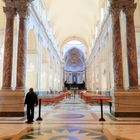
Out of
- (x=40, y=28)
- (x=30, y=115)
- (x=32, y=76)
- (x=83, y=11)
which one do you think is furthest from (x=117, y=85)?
(x=83, y=11)

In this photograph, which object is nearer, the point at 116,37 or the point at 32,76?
the point at 116,37

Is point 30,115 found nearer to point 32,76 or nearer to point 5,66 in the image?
point 5,66

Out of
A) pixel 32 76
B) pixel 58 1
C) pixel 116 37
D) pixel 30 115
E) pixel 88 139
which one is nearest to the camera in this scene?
pixel 88 139

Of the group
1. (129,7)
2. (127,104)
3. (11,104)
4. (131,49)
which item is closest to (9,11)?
(11,104)

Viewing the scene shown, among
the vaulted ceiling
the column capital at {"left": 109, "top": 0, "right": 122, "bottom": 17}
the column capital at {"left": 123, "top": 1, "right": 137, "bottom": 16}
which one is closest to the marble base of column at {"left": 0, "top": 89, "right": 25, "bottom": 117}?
the column capital at {"left": 109, "top": 0, "right": 122, "bottom": 17}

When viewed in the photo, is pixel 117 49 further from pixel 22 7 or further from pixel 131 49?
pixel 22 7

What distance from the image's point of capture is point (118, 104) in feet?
36.0

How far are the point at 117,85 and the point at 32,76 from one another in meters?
11.6

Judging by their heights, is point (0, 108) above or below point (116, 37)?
below

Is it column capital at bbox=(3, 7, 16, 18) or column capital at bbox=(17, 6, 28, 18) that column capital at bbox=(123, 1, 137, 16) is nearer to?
column capital at bbox=(17, 6, 28, 18)

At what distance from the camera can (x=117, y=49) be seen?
1171 centimetres

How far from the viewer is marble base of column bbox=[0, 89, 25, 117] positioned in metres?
11.3

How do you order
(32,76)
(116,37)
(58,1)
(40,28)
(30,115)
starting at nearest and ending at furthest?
(30,115) → (116,37) → (32,76) → (40,28) → (58,1)

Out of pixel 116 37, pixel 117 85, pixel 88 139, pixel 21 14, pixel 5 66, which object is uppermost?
pixel 21 14
